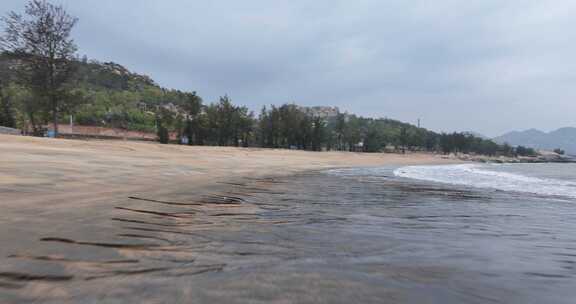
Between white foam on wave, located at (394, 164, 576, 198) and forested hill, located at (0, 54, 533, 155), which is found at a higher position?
forested hill, located at (0, 54, 533, 155)

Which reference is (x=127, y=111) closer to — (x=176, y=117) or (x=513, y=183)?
(x=176, y=117)

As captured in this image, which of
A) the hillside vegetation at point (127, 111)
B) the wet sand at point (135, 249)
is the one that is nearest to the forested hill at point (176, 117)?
the hillside vegetation at point (127, 111)

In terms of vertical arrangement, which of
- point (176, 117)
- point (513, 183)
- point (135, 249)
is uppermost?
point (176, 117)

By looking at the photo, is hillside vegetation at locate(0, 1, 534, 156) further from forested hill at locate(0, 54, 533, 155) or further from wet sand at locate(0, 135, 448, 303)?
wet sand at locate(0, 135, 448, 303)

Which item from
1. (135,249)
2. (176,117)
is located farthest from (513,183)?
(176,117)

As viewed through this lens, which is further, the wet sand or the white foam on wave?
the white foam on wave

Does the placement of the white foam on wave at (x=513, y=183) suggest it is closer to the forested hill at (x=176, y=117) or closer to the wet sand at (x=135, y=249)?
the wet sand at (x=135, y=249)

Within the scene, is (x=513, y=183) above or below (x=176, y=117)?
below

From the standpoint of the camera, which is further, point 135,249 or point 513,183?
point 513,183

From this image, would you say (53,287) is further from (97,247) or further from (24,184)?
(24,184)

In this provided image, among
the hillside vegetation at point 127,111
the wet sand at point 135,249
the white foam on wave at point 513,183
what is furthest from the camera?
the hillside vegetation at point 127,111

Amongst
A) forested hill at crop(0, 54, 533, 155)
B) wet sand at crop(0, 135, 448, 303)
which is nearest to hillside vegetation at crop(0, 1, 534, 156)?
forested hill at crop(0, 54, 533, 155)

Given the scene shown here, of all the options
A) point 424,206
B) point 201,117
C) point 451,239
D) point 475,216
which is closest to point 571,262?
point 451,239

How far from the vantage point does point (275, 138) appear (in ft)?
252
